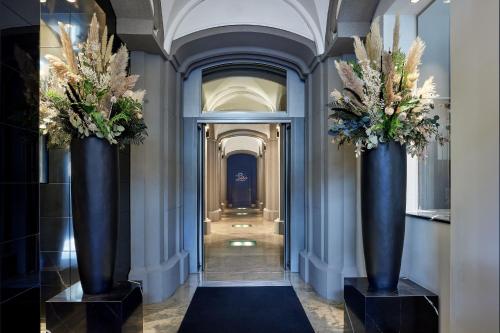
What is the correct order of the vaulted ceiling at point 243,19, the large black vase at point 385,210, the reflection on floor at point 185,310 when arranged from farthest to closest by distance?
1. the vaulted ceiling at point 243,19
2. the reflection on floor at point 185,310
3. the large black vase at point 385,210

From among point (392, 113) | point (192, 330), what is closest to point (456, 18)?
point (392, 113)

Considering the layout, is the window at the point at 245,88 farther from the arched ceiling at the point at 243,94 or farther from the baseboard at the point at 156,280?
the baseboard at the point at 156,280

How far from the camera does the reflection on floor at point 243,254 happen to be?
6438mm

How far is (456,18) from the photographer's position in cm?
198

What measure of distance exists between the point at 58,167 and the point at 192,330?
209 cm

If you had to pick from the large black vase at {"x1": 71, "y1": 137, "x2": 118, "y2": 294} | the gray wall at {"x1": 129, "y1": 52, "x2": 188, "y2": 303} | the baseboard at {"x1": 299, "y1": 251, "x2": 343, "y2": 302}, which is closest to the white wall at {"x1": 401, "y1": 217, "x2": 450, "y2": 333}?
the baseboard at {"x1": 299, "y1": 251, "x2": 343, "y2": 302}

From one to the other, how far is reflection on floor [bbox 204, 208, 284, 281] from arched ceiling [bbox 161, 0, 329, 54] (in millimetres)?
3537

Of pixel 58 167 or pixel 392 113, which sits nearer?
pixel 392 113

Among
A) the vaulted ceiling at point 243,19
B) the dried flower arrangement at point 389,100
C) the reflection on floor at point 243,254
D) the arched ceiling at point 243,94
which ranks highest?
the vaulted ceiling at point 243,19

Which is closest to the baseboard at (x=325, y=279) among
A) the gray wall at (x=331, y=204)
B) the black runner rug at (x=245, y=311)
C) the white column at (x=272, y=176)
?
the gray wall at (x=331, y=204)

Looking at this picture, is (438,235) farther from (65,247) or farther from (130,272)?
(130,272)

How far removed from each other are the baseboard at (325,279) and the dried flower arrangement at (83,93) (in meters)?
3.24

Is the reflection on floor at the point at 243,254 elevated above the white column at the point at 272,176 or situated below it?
below

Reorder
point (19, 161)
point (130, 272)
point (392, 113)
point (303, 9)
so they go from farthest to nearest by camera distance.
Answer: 1. point (303, 9)
2. point (130, 272)
3. point (392, 113)
4. point (19, 161)
